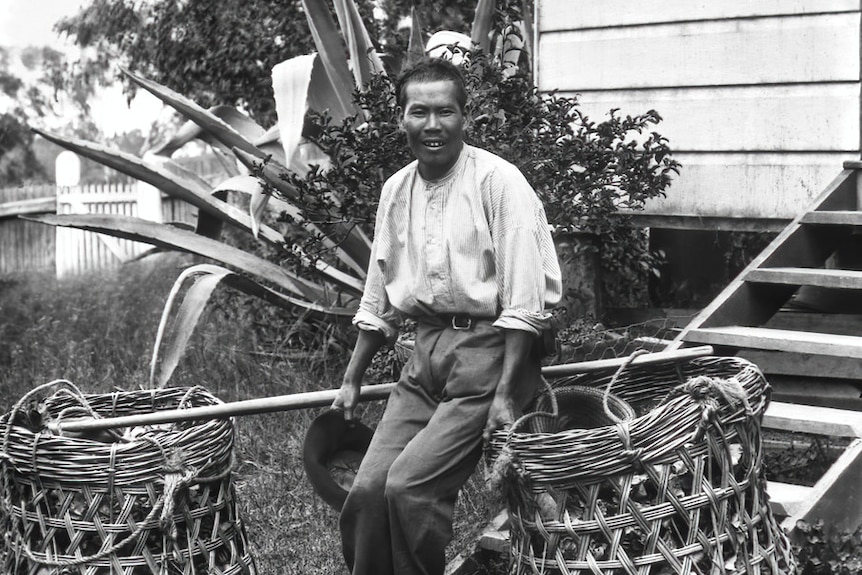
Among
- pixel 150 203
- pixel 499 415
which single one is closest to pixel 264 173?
pixel 499 415

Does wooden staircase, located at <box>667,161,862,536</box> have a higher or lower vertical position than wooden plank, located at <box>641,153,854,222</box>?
lower

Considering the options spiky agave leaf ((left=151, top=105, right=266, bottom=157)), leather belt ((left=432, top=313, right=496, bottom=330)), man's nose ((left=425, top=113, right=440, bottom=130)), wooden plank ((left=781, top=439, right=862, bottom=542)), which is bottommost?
wooden plank ((left=781, top=439, right=862, bottom=542))

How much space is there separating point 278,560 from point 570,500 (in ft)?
5.01

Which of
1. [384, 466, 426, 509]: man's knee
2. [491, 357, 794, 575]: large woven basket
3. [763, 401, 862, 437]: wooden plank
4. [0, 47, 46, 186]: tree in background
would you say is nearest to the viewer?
[491, 357, 794, 575]: large woven basket

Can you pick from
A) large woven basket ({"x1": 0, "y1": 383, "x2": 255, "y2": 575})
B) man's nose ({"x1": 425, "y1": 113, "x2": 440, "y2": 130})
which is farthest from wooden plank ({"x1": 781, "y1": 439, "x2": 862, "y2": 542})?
large woven basket ({"x1": 0, "y1": 383, "x2": 255, "y2": 575})

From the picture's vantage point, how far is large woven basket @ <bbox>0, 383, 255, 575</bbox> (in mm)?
3059

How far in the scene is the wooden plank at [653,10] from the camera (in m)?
5.32

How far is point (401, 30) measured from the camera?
27.5ft

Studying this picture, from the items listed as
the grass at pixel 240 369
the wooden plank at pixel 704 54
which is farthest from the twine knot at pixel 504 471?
the wooden plank at pixel 704 54

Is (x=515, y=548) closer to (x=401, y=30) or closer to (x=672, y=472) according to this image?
(x=672, y=472)

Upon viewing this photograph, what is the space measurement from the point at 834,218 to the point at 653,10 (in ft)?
5.03

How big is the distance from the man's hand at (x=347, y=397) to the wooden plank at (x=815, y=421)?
4.74 feet

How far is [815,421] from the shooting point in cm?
391

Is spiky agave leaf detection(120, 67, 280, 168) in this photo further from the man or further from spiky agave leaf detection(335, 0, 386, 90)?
the man
